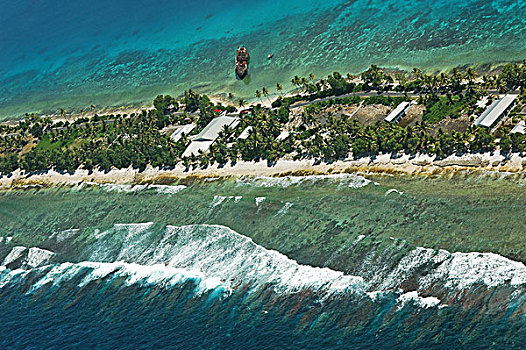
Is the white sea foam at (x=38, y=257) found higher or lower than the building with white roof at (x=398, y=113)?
higher

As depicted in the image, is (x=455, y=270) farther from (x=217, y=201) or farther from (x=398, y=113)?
(x=217, y=201)

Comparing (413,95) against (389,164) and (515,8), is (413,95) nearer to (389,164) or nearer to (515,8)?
(389,164)

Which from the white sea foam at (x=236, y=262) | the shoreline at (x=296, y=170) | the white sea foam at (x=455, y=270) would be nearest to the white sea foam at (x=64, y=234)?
the shoreline at (x=296, y=170)

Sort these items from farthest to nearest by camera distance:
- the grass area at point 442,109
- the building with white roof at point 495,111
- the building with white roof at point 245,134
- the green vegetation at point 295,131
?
the building with white roof at point 245,134, the grass area at point 442,109, the green vegetation at point 295,131, the building with white roof at point 495,111

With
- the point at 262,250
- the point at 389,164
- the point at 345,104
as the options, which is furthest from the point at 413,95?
the point at 262,250

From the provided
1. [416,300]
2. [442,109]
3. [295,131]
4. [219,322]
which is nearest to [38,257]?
[219,322]

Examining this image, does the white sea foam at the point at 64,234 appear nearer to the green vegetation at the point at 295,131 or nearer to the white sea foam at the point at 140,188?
the white sea foam at the point at 140,188
